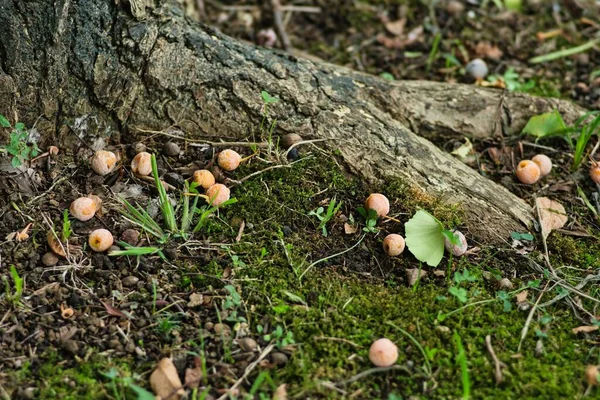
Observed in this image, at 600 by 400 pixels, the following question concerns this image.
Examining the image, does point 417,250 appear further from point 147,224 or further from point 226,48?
point 226,48

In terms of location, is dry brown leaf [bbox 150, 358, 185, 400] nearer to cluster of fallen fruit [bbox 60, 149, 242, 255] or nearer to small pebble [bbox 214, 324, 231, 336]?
small pebble [bbox 214, 324, 231, 336]

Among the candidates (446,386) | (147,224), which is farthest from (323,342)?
(147,224)

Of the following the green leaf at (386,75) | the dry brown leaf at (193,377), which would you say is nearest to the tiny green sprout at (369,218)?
the dry brown leaf at (193,377)

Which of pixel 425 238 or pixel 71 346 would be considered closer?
pixel 71 346

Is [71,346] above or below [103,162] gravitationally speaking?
below

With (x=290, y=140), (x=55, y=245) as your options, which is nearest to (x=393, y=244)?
(x=290, y=140)

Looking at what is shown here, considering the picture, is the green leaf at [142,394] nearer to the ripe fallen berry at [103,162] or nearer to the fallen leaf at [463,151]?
the ripe fallen berry at [103,162]

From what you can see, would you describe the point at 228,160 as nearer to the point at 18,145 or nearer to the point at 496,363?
the point at 18,145
